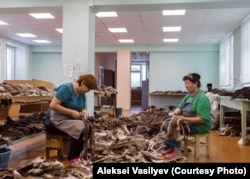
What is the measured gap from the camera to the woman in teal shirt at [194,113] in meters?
4.07

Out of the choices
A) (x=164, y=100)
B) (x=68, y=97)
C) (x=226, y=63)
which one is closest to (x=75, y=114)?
(x=68, y=97)

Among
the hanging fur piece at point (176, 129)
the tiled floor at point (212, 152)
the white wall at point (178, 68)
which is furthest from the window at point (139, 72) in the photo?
the hanging fur piece at point (176, 129)

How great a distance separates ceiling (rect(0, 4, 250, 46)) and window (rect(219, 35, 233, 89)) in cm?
34

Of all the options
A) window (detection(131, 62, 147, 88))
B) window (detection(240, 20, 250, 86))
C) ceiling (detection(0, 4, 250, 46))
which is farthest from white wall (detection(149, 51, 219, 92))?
window (detection(131, 62, 147, 88))

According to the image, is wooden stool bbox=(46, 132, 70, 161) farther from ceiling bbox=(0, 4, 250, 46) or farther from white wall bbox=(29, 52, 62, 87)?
white wall bbox=(29, 52, 62, 87)

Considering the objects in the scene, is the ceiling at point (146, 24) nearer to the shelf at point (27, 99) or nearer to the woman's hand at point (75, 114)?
the shelf at point (27, 99)

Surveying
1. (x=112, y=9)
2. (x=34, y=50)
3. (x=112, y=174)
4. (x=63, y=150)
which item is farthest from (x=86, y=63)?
(x=34, y=50)

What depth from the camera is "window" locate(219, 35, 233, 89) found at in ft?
35.1

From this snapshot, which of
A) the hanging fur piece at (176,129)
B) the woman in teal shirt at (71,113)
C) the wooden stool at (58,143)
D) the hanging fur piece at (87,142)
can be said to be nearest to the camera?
the hanging fur piece at (87,142)

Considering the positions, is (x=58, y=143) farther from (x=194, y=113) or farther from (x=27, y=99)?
(x=194, y=113)

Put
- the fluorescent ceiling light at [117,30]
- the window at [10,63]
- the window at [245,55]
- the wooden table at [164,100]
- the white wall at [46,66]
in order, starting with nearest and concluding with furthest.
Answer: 1. the window at [245,55]
2. the fluorescent ceiling light at [117,30]
3. the wooden table at [164,100]
4. the window at [10,63]
5. the white wall at [46,66]

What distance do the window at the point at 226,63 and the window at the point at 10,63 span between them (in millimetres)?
9233

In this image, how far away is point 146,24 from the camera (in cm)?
950
